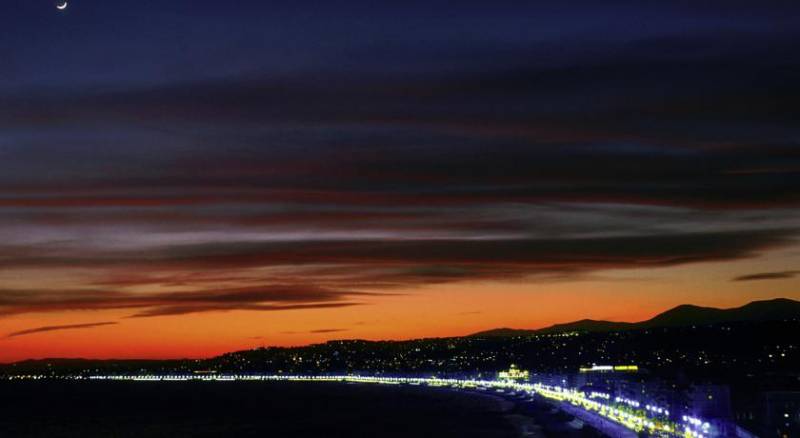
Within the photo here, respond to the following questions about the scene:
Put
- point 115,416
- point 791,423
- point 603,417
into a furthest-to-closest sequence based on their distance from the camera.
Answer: point 115,416, point 603,417, point 791,423

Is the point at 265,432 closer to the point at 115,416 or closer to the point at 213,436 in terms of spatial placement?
the point at 213,436

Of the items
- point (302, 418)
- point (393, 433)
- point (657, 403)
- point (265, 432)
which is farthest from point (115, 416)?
point (657, 403)

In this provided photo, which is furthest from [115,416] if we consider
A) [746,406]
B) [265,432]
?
[746,406]

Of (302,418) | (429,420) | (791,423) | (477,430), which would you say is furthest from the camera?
(302,418)

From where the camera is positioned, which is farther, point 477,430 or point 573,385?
point 573,385

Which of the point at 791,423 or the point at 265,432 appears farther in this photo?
the point at 265,432

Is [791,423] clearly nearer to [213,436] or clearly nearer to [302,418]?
[213,436]

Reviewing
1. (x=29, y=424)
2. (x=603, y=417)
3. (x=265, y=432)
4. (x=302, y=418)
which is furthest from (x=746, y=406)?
(x=29, y=424)

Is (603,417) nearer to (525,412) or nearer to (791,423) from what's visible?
(791,423)

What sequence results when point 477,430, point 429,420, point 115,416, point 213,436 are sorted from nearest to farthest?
point 477,430 < point 213,436 < point 429,420 < point 115,416

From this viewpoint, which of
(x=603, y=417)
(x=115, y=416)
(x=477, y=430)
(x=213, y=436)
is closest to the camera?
(x=603, y=417)
